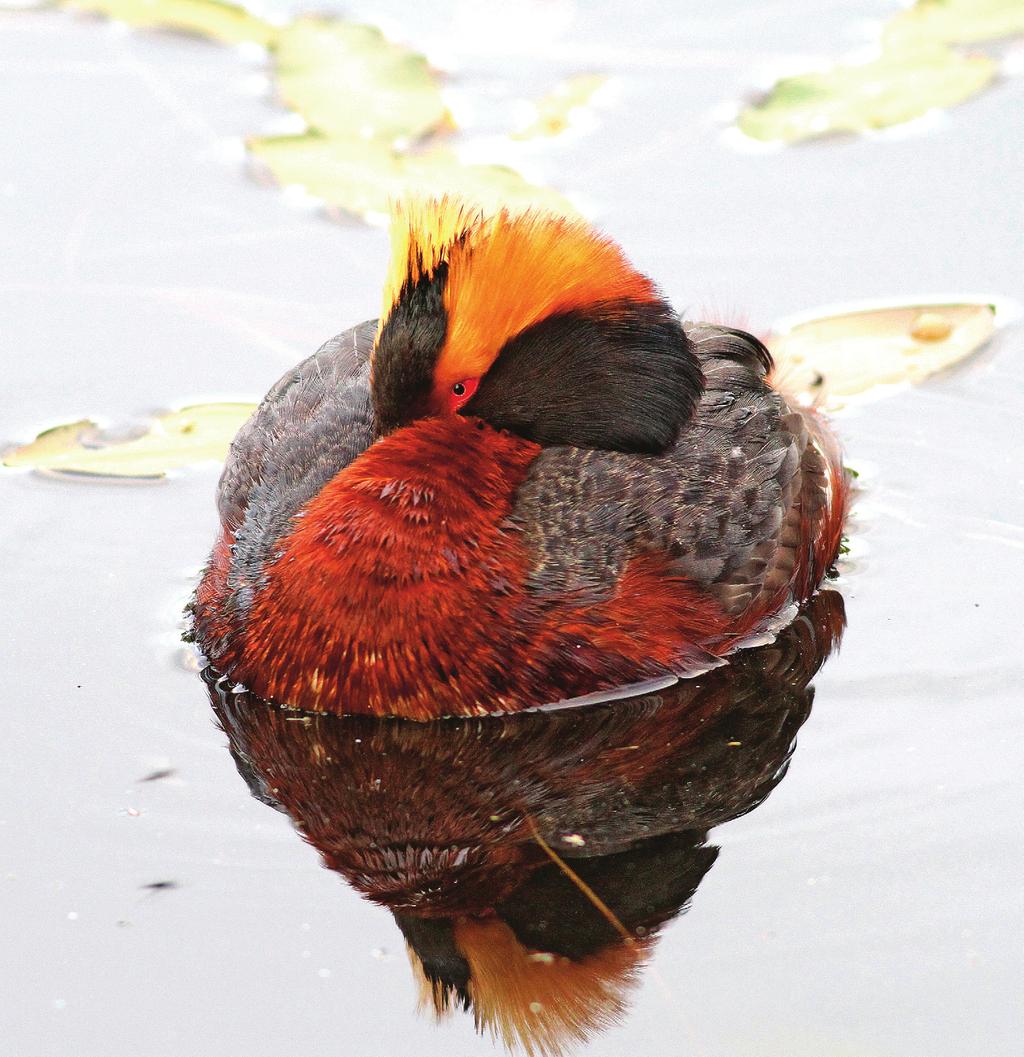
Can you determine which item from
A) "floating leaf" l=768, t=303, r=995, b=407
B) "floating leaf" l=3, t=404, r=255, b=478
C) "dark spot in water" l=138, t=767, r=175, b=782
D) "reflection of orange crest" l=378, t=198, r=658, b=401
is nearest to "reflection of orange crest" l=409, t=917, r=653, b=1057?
"dark spot in water" l=138, t=767, r=175, b=782

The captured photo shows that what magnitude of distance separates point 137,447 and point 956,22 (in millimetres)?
4754

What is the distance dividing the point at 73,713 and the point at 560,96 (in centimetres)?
457

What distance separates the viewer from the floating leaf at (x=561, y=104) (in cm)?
926

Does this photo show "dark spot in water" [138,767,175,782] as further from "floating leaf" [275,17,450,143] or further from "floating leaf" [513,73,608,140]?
"floating leaf" [513,73,608,140]

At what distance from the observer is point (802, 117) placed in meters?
9.20

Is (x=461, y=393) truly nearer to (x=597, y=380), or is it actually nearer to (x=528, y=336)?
(x=528, y=336)

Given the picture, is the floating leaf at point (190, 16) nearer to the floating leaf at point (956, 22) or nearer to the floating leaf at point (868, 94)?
the floating leaf at point (868, 94)

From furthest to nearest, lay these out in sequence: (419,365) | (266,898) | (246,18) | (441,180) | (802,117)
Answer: (246,18), (802,117), (441,180), (419,365), (266,898)

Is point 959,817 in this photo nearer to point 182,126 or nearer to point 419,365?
point 419,365

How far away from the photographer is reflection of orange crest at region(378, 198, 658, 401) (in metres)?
5.95

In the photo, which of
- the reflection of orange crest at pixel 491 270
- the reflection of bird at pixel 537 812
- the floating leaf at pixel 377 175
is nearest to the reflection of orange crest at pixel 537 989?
the reflection of bird at pixel 537 812

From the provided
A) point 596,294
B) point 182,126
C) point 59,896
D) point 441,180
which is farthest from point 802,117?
point 59,896

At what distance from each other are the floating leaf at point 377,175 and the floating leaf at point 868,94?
127 cm

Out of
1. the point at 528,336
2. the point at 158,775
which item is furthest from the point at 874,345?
the point at 158,775
